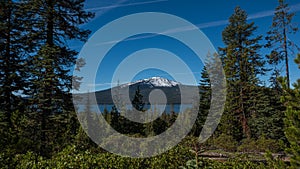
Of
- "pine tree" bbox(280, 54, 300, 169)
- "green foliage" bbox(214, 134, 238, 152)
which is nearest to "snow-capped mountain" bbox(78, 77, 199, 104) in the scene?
"green foliage" bbox(214, 134, 238, 152)

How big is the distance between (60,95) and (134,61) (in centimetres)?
626

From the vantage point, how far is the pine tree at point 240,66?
64.8 ft

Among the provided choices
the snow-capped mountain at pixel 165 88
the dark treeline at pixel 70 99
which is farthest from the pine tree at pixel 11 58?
the snow-capped mountain at pixel 165 88

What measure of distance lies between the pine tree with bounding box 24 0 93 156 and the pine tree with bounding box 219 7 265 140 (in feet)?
41.0

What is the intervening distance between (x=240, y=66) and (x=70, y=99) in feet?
47.3

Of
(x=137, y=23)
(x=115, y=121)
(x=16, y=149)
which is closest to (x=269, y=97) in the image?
(x=115, y=121)

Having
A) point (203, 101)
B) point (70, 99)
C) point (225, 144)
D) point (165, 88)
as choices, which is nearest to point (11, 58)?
point (70, 99)

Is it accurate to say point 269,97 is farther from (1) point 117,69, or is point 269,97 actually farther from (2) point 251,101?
(1) point 117,69

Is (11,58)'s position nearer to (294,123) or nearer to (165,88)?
(165,88)

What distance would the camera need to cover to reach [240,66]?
68.6 feet

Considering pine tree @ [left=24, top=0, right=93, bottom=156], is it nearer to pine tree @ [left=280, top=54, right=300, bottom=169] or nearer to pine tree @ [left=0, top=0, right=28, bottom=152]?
pine tree @ [left=0, top=0, right=28, bottom=152]

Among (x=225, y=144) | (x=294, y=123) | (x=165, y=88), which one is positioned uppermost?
(x=165, y=88)

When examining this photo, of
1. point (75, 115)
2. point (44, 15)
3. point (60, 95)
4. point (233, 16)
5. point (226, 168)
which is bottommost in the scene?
point (226, 168)

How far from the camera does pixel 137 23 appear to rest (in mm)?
6297
